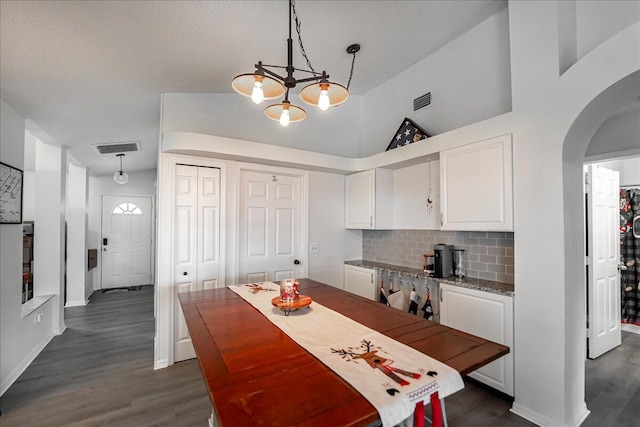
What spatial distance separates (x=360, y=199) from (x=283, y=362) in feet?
9.71

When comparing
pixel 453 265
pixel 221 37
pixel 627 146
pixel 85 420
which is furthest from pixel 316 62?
pixel 85 420

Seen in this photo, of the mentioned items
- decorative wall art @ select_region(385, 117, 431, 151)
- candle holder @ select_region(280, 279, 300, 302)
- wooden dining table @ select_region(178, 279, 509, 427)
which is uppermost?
decorative wall art @ select_region(385, 117, 431, 151)

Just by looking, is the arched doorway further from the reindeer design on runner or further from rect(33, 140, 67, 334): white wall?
rect(33, 140, 67, 334): white wall

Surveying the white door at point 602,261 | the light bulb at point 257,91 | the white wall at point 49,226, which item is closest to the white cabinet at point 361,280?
the white door at point 602,261

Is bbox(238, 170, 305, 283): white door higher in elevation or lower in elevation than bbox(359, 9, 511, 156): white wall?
lower

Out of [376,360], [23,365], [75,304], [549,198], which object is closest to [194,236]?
[23,365]

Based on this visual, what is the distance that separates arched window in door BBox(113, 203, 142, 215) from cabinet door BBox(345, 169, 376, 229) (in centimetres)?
527

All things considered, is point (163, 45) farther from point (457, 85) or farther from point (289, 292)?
point (457, 85)

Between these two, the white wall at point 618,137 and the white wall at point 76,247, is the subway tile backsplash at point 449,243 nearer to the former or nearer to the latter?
the white wall at point 618,137

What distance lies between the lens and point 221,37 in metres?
2.33

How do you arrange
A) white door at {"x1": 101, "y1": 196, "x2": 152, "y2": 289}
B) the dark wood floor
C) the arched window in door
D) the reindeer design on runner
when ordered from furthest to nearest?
the arched window in door < white door at {"x1": 101, "y1": 196, "x2": 152, "y2": 289} < the dark wood floor < the reindeer design on runner

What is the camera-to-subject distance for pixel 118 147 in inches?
172

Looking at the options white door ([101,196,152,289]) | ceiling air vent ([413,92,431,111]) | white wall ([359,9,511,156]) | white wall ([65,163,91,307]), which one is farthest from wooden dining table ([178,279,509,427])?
white door ([101,196,152,289])

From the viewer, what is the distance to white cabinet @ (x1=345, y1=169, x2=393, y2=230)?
12.2 ft
